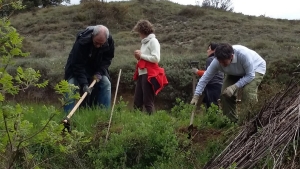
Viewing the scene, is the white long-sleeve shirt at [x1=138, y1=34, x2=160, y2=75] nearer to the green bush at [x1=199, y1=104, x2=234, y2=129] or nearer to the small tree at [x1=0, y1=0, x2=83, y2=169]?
the green bush at [x1=199, y1=104, x2=234, y2=129]

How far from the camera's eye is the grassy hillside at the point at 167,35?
15.0 m

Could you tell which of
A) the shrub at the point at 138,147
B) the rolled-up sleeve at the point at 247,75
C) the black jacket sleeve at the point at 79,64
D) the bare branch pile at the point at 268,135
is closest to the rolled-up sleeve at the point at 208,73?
the rolled-up sleeve at the point at 247,75

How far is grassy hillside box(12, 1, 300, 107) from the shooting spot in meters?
15.0

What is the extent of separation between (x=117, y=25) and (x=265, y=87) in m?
19.9

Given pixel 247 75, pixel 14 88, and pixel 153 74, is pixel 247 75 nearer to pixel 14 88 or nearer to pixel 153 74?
pixel 153 74

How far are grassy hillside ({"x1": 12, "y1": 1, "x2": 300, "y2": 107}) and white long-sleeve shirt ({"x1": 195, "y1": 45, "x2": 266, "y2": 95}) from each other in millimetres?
6899

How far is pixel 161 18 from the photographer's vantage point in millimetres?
26625

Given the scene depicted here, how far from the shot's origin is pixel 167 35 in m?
22.8

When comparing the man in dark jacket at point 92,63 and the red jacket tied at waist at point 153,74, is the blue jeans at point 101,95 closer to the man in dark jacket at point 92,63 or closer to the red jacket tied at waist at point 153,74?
the man in dark jacket at point 92,63

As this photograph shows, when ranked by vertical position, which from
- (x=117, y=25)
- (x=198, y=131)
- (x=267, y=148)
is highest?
(x=267, y=148)

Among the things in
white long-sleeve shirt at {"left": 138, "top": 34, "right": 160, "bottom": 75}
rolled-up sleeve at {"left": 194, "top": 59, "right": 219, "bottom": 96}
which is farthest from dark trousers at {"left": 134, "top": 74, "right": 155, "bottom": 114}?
rolled-up sleeve at {"left": 194, "top": 59, "right": 219, "bottom": 96}

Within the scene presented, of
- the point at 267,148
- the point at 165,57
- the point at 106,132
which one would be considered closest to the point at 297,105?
the point at 267,148

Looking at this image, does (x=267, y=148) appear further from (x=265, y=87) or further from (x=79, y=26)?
(x=79, y=26)

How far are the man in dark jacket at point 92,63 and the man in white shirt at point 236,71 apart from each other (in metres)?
1.44
